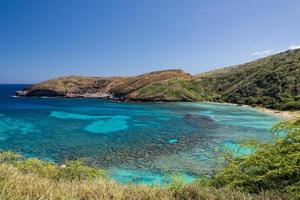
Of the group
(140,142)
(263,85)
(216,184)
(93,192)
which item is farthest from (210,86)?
(93,192)

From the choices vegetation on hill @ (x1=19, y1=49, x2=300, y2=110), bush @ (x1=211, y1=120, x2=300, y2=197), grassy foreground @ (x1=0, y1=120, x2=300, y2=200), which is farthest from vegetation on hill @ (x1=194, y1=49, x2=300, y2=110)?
grassy foreground @ (x1=0, y1=120, x2=300, y2=200)

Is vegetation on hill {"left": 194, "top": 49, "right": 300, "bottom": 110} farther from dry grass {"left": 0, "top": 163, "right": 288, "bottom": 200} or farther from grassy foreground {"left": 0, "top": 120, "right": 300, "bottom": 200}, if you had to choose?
dry grass {"left": 0, "top": 163, "right": 288, "bottom": 200}

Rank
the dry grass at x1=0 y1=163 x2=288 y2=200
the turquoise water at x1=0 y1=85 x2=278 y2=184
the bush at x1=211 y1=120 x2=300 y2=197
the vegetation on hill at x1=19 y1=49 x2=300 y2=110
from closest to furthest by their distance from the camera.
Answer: the dry grass at x1=0 y1=163 x2=288 y2=200 < the bush at x1=211 y1=120 x2=300 y2=197 < the turquoise water at x1=0 y1=85 x2=278 y2=184 < the vegetation on hill at x1=19 y1=49 x2=300 y2=110

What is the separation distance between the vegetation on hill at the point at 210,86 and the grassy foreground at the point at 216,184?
70.2 m

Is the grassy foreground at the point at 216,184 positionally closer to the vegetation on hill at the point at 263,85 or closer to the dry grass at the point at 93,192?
the dry grass at the point at 93,192

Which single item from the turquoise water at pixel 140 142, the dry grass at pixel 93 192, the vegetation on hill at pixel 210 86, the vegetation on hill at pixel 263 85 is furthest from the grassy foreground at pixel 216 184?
the vegetation on hill at pixel 263 85

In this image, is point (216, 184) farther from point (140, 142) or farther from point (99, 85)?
point (99, 85)

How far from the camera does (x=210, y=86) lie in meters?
131

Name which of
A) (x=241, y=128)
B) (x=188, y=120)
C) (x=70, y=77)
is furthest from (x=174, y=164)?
(x=70, y=77)

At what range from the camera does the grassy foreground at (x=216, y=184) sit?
624 centimetres

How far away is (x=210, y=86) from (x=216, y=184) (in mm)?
120508

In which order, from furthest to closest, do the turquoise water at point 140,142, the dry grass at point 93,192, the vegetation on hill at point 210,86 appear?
the vegetation on hill at point 210,86, the turquoise water at point 140,142, the dry grass at point 93,192

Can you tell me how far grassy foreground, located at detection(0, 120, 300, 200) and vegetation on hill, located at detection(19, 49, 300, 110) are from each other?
70250 mm

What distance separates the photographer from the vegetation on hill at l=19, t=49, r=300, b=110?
9625cm
